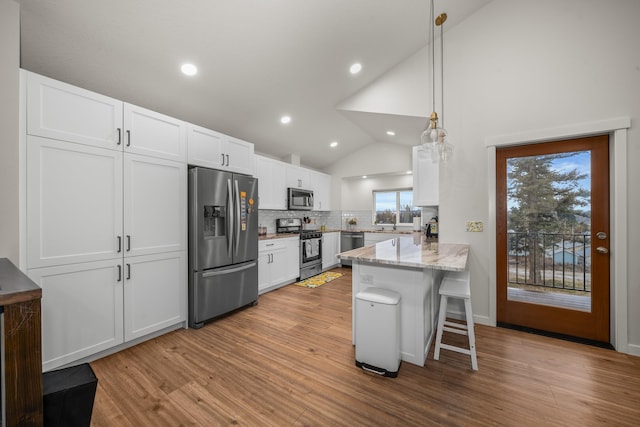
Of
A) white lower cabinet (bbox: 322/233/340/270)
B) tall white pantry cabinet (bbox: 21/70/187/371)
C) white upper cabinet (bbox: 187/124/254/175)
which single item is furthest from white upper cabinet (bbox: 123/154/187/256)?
white lower cabinet (bbox: 322/233/340/270)

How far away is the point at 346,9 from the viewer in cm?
259

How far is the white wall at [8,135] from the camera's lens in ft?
5.69

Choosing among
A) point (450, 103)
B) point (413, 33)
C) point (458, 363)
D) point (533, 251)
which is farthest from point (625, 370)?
point (413, 33)

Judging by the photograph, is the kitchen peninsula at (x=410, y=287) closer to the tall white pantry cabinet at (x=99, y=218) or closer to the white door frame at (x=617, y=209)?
the white door frame at (x=617, y=209)

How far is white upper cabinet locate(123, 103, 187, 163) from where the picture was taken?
2352mm

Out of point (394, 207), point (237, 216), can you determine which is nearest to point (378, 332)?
point (237, 216)

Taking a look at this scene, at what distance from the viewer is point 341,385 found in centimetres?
187

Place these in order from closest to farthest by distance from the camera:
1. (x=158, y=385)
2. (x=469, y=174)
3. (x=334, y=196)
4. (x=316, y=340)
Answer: (x=158, y=385), (x=316, y=340), (x=469, y=174), (x=334, y=196)

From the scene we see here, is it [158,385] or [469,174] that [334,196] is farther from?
[158,385]

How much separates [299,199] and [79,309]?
374 centimetres

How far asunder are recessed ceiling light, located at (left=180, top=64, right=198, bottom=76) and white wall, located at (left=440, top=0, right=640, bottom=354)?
2977 millimetres

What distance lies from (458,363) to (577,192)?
7.07ft

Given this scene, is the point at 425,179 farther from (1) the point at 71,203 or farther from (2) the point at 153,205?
(1) the point at 71,203

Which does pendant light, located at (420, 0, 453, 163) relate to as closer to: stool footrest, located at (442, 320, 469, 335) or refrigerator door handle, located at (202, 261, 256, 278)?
stool footrest, located at (442, 320, 469, 335)
